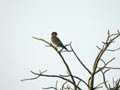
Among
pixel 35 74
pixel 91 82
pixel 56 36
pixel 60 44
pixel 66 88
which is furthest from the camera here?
pixel 56 36

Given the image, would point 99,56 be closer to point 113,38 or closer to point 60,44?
point 113,38

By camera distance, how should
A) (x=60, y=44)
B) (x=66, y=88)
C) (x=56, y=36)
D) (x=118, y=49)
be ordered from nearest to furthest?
(x=118, y=49) < (x=66, y=88) < (x=60, y=44) < (x=56, y=36)

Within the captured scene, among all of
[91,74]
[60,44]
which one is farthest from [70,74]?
[60,44]

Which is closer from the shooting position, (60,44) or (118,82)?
(118,82)

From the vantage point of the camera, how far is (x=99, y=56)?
471cm

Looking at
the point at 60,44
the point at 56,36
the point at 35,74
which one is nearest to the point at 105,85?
the point at 35,74

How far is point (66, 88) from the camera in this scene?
5875 millimetres

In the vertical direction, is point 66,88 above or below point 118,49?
below

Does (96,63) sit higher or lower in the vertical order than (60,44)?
lower

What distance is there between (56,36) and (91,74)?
7.77 metres

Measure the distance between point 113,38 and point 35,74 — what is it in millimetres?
1665

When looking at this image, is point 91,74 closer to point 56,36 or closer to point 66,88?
point 66,88

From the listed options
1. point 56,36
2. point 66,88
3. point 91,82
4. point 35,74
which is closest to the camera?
point 91,82

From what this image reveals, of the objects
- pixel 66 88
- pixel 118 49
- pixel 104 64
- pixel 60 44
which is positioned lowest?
pixel 66 88
